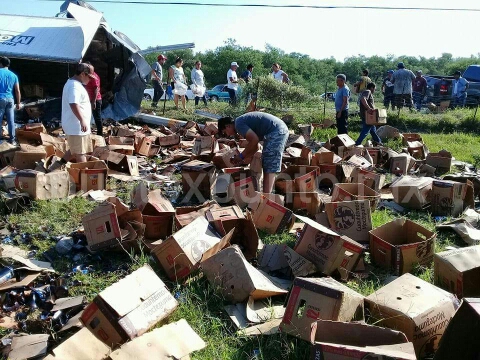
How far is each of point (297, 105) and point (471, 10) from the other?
5900 millimetres

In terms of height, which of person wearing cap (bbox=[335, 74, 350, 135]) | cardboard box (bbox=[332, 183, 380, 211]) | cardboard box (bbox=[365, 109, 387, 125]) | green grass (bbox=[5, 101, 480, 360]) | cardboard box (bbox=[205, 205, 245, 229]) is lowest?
green grass (bbox=[5, 101, 480, 360])

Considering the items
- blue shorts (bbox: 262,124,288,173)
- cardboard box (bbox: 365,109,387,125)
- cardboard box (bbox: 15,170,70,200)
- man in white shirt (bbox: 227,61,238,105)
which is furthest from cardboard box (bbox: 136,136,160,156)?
man in white shirt (bbox: 227,61,238,105)

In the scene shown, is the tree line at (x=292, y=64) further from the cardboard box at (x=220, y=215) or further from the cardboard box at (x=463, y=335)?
the cardboard box at (x=463, y=335)

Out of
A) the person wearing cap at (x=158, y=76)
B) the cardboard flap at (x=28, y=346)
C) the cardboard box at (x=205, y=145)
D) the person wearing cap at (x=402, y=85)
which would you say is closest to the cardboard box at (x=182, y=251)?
the cardboard flap at (x=28, y=346)

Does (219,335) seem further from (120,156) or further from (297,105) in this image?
(297,105)

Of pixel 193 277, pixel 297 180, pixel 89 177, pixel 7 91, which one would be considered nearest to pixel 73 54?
pixel 7 91

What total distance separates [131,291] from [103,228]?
1.17 m

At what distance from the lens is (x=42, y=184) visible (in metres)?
5.03

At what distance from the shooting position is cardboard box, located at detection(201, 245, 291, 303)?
3.12m

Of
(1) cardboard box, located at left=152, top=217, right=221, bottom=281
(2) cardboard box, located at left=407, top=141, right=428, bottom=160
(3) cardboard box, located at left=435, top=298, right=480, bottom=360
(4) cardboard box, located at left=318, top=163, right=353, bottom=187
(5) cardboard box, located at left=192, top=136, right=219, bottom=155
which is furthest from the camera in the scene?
(2) cardboard box, located at left=407, top=141, right=428, bottom=160

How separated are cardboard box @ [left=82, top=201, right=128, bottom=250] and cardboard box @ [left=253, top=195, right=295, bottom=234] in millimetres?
1361

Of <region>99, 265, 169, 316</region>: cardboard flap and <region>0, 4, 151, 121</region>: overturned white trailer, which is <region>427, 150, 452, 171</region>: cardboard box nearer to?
<region>99, 265, 169, 316</region>: cardboard flap

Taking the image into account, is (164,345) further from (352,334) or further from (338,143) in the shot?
(338,143)

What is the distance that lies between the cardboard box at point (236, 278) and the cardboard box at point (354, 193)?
174 centimetres
